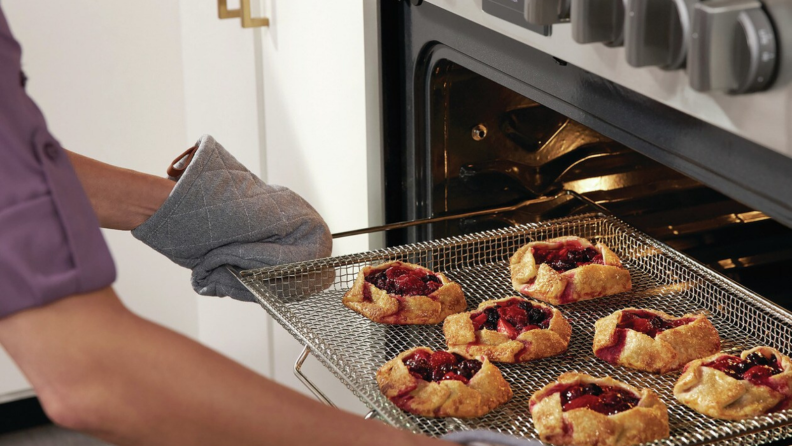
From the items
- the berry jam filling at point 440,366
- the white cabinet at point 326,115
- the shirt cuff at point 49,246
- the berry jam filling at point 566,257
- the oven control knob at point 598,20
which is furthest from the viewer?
the white cabinet at point 326,115

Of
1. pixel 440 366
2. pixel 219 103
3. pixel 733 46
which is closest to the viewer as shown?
pixel 733 46

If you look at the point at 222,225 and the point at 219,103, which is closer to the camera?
the point at 222,225

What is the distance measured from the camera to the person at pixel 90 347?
428 mm

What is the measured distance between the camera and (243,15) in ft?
5.65

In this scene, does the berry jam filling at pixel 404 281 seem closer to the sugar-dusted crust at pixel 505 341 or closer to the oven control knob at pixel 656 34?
the sugar-dusted crust at pixel 505 341

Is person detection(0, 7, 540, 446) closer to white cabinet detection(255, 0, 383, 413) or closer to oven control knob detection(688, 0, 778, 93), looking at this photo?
oven control knob detection(688, 0, 778, 93)

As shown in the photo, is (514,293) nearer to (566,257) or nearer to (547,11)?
(566,257)

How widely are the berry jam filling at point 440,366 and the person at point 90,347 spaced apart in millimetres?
438

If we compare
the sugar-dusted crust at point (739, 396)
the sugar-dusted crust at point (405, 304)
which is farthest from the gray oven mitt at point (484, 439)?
the sugar-dusted crust at point (405, 304)

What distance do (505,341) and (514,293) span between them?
140 millimetres

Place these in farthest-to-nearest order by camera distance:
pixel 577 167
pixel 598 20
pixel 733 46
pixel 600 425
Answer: pixel 577 167 → pixel 600 425 → pixel 598 20 → pixel 733 46

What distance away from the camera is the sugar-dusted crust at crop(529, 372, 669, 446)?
824 millimetres

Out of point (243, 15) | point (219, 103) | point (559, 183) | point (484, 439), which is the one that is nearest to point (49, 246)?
point (484, 439)

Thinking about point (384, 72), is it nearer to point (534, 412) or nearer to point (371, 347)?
point (371, 347)
